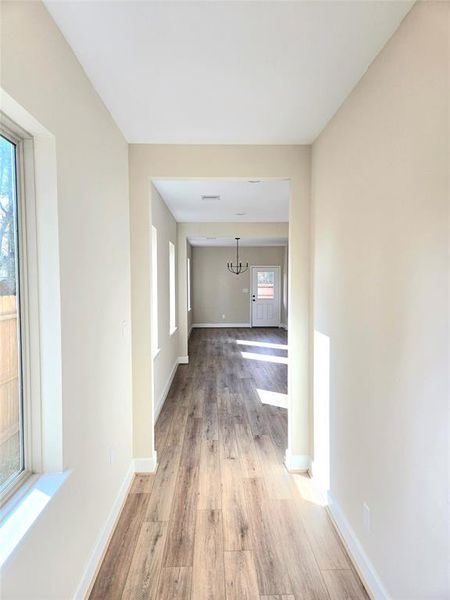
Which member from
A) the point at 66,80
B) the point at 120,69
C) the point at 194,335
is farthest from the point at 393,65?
the point at 194,335

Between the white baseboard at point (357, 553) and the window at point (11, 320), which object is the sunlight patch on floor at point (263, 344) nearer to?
the white baseboard at point (357, 553)

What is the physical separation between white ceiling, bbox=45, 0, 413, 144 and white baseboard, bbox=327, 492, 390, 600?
7.89 feet

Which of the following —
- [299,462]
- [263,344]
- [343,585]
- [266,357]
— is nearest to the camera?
[343,585]

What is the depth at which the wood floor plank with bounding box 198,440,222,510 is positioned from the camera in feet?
7.50

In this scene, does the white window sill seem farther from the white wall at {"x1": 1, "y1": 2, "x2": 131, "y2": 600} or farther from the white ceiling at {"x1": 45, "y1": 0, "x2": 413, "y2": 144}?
the white ceiling at {"x1": 45, "y1": 0, "x2": 413, "y2": 144}

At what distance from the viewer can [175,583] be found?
5.46 ft

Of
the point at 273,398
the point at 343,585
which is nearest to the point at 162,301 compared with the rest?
the point at 273,398

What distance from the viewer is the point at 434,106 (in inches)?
45.1

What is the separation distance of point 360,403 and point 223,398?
283cm

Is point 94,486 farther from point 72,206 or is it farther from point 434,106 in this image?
point 434,106

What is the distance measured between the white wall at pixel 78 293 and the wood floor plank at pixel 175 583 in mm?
398

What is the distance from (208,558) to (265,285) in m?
9.04

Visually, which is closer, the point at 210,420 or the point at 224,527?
the point at 224,527

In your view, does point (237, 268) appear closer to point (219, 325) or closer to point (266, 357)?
point (219, 325)
